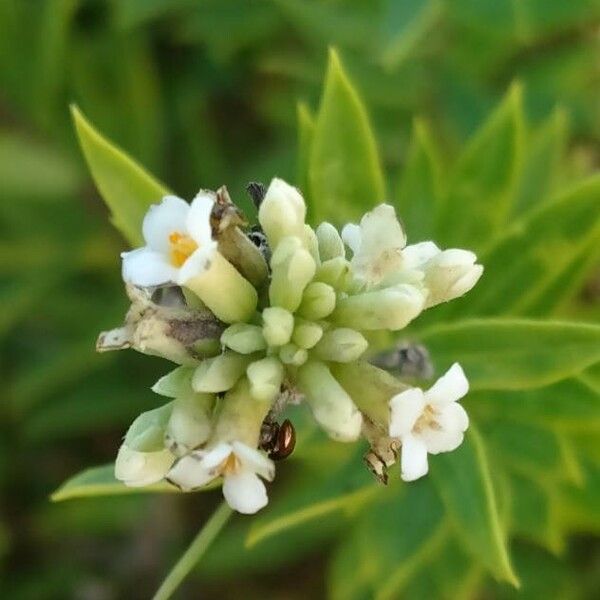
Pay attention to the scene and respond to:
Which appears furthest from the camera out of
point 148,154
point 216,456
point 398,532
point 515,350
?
point 148,154

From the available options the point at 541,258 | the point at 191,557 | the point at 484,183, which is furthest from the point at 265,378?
the point at 484,183

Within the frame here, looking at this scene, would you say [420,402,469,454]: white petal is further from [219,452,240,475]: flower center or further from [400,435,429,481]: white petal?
[219,452,240,475]: flower center

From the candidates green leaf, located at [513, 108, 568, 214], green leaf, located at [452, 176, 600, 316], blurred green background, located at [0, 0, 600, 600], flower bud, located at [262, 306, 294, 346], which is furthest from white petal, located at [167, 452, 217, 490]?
blurred green background, located at [0, 0, 600, 600]

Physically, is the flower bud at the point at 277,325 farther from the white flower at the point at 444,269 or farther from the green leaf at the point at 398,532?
the green leaf at the point at 398,532

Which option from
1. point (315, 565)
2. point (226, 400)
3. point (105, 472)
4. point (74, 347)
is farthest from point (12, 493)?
point (226, 400)

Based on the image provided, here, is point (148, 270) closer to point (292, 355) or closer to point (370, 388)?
point (292, 355)

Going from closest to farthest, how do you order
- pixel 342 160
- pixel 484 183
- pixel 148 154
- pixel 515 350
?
1. pixel 515 350
2. pixel 342 160
3. pixel 484 183
4. pixel 148 154

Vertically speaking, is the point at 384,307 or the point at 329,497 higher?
the point at 384,307

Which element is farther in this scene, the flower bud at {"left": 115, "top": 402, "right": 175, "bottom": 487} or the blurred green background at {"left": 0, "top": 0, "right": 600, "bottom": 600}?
the blurred green background at {"left": 0, "top": 0, "right": 600, "bottom": 600}
